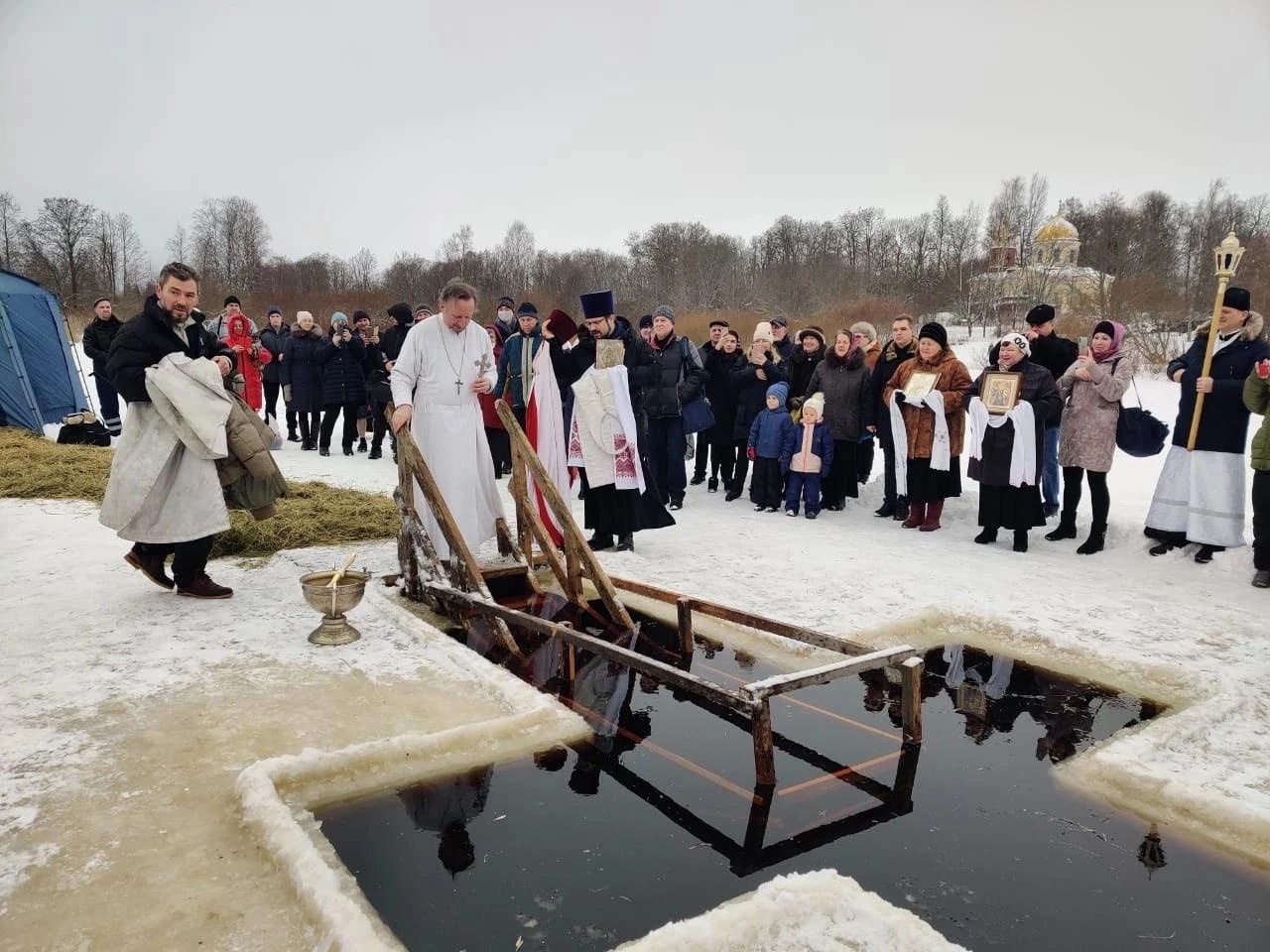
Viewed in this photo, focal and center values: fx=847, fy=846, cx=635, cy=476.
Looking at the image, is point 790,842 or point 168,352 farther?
point 168,352

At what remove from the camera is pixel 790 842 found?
2855mm

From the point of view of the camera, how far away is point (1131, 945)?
2.36m

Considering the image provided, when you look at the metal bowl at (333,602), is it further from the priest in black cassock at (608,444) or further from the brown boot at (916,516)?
the brown boot at (916,516)

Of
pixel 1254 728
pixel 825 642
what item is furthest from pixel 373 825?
pixel 1254 728

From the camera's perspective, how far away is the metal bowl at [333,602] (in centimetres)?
439

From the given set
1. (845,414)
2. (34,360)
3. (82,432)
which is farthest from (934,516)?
(34,360)

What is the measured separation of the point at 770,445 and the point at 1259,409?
4.14 metres

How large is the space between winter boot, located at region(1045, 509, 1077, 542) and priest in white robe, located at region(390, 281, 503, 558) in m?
4.82

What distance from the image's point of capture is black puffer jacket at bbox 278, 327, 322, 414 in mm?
11883

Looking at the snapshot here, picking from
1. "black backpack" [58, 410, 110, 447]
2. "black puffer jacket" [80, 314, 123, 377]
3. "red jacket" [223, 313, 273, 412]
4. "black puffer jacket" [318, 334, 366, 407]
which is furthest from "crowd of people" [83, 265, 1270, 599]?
"black backpack" [58, 410, 110, 447]

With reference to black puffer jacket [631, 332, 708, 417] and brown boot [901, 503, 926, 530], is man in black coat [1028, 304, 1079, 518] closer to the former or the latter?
brown boot [901, 503, 926, 530]

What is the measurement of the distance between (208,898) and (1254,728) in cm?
409

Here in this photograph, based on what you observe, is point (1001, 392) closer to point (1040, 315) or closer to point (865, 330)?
point (1040, 315)

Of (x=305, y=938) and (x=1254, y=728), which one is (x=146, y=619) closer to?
(x=305, y=938)
